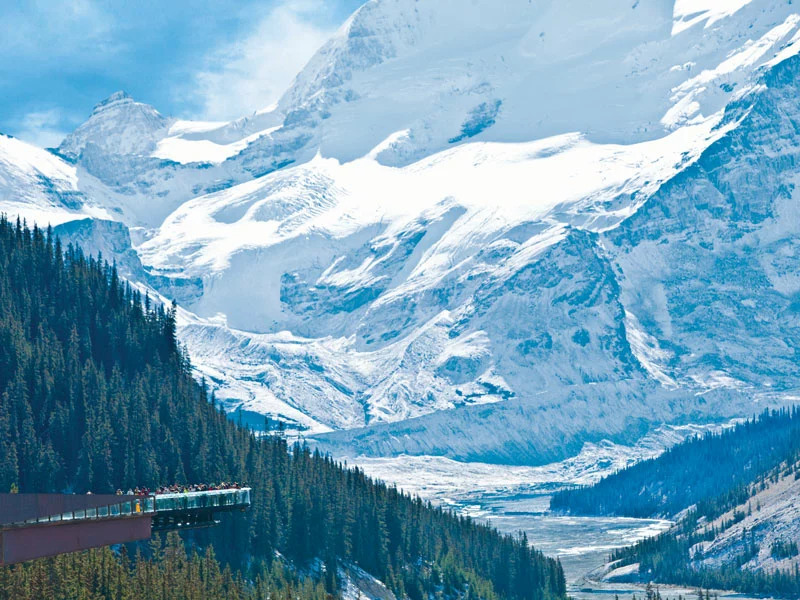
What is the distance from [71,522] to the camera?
123m

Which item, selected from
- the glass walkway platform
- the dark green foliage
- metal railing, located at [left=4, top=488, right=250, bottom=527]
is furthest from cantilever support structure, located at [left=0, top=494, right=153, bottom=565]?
the dark green foliage

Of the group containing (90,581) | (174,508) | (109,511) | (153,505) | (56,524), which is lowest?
(90,581)

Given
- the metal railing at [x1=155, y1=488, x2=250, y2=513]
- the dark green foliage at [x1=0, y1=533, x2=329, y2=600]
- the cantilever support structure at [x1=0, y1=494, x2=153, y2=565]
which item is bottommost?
the dark green foliage at [x1=0, y1=533, x2=329, y2=600]

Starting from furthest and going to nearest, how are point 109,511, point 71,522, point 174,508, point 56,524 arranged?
1. point 174,508
2. point 109,511
3. point 71,522
4. point 56,524

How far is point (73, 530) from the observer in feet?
412

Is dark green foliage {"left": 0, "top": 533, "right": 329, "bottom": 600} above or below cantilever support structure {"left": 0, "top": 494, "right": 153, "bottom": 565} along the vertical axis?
below

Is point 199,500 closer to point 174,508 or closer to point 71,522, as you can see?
point 174,508

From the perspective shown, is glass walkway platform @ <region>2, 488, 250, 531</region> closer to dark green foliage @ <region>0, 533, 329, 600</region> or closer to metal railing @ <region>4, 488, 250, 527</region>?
metal railing @ <region>4, 488, 250, 527</region>

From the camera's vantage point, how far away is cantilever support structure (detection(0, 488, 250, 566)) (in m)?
120

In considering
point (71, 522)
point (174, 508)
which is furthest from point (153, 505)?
point (71, 522)

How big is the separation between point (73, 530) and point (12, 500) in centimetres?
530

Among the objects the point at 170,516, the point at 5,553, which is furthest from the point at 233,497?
the point at 5,553

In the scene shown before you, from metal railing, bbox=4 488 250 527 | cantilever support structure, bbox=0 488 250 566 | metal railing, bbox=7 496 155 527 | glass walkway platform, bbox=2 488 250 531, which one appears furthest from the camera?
glass walkway platform, bbox=2 488 250 531

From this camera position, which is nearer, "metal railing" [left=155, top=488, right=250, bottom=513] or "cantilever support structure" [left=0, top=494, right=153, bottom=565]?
"cantilever support structure" [left=0, top=494, right=153, bottom=565]
